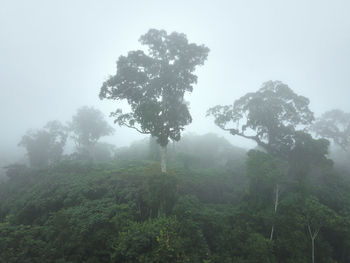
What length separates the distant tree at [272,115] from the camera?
56.6 feet

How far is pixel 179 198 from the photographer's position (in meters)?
12.0

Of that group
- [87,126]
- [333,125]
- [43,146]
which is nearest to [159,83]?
[87,126]

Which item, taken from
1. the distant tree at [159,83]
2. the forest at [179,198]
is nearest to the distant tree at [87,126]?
the forest at [179,198]

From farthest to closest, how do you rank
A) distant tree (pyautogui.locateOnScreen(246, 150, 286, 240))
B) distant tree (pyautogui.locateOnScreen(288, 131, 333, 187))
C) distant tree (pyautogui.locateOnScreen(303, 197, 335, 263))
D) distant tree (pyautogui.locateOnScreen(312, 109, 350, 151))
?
distant tree (pyautogui.locateOnScreen(312, 109, 350, 151))
distant tree (pyautogui.locateOnScreen(288, 131, 333, 187))
distant tree (pyautogui.locateOnScreen(246, 150, 286, 240))
distant tree (pyautogui.locateOnScreen(303, 197, 335, 263))

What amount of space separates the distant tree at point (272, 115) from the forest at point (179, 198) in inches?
5.0

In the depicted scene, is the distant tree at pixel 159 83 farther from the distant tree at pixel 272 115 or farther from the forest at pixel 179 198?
the distant tree at pixel 272 115

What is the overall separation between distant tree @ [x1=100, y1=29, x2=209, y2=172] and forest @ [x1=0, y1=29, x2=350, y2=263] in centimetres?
9

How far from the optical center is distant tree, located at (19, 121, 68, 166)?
27516 millimetres

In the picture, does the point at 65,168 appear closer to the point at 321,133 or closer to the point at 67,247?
the point at 67,247

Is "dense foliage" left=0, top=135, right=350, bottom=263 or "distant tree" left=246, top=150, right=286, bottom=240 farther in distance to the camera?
"distant tree" left=246, top=150, right=286, bottom=240

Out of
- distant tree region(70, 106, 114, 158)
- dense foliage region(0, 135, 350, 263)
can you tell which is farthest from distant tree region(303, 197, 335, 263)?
distant tree region(70, 106, 114, 158)

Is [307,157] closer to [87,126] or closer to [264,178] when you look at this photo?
[264,178]

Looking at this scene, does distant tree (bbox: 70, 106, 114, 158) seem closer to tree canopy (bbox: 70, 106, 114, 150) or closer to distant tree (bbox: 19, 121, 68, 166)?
tree canopy (bbox: 70, 106, 114, 150)

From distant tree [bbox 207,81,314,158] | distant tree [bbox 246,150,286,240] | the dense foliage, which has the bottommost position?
the dense foliage
